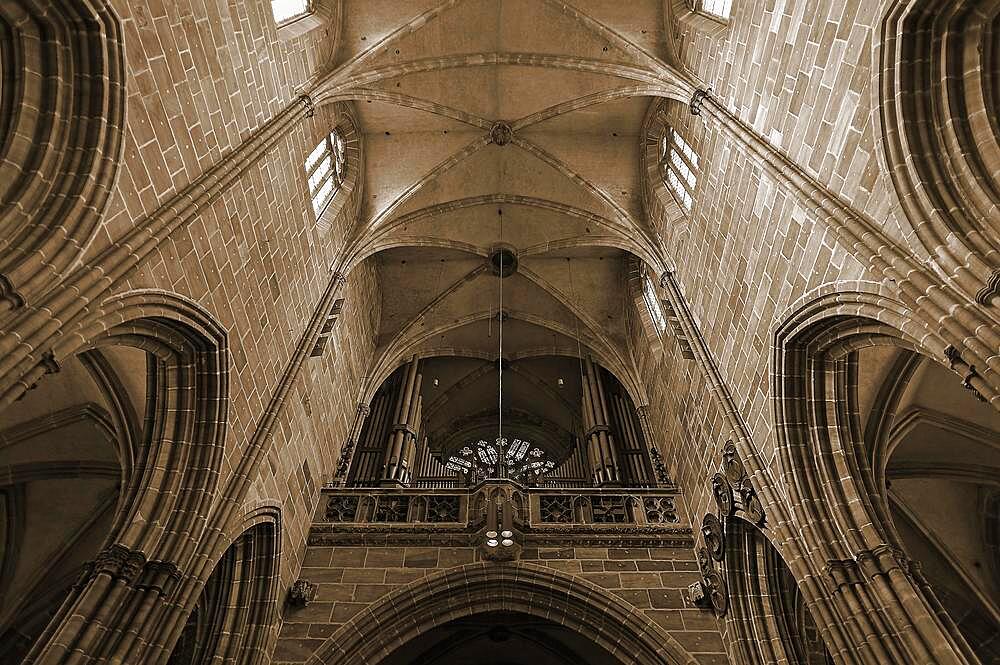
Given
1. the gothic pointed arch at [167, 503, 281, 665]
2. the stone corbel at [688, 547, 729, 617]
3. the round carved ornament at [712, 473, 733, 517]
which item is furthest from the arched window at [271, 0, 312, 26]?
the stone corbel at [688, 547, 729, 617]

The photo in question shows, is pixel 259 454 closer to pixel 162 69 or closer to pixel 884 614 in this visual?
pixel 162 69

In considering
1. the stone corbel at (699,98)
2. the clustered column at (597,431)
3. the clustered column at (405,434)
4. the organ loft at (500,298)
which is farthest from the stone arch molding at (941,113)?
the clustered column at (405,434)

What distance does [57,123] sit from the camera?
6.96 metres

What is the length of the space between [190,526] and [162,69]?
5.25 meters

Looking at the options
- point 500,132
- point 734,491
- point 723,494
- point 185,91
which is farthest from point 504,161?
point 734,491

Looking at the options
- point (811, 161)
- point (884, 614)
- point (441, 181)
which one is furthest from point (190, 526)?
point (441, 181)

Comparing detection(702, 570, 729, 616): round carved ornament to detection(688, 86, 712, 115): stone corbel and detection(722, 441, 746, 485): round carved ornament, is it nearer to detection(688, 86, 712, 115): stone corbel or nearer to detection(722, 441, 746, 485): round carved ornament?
detection(722, 441, 746, 485): round carved ornament

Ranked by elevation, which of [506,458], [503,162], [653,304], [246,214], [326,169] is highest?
[503,162]

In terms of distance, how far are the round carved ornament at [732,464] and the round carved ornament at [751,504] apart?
0.18 m

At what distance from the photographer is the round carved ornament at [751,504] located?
956 centimetres

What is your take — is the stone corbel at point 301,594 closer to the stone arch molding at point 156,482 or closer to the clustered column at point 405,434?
the stone arch molding at point 156,482

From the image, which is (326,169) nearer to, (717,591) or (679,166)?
(679,166)

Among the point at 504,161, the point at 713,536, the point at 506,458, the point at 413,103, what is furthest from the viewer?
the point at 506,458

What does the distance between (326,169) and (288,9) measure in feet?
10.1
